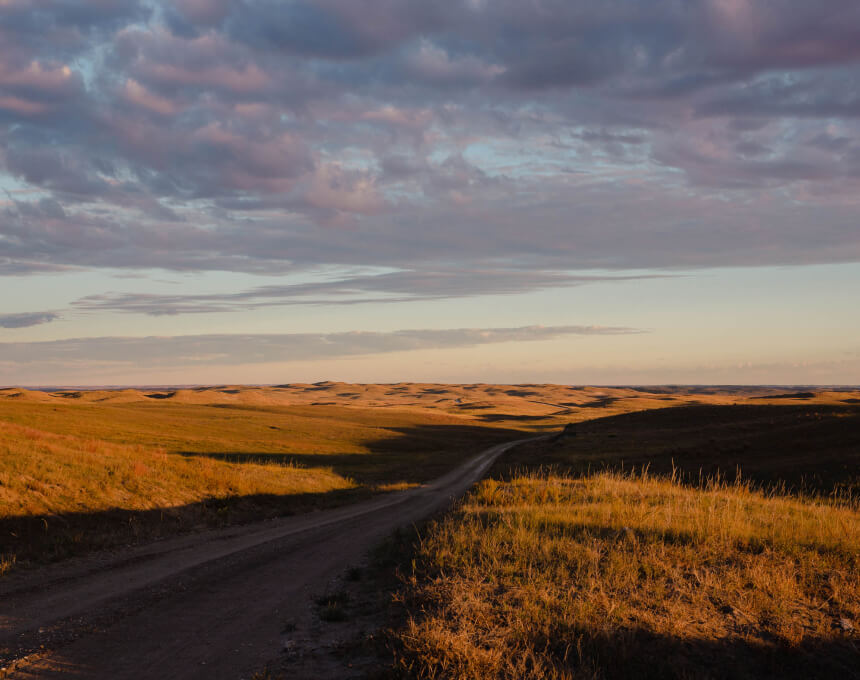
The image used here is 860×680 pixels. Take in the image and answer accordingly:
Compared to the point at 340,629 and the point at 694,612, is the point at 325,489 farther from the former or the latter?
the point at 694,612

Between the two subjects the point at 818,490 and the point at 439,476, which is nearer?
the point at 818,490

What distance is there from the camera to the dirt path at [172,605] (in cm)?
844

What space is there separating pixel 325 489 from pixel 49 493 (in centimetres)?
1599

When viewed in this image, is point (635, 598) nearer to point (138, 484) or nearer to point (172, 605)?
point (172, 605)

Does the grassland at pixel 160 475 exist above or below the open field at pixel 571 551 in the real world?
below

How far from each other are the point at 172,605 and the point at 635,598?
826 centimetres

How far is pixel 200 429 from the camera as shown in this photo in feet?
237

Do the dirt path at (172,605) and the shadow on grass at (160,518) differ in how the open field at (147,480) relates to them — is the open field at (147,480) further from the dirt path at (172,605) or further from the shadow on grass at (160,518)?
the dirt path at (172,605)

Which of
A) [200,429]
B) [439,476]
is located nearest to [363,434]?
[200,429]

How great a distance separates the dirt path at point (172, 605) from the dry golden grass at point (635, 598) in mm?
2749

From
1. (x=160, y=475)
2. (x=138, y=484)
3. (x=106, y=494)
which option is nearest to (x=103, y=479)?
(x=138, y=484)

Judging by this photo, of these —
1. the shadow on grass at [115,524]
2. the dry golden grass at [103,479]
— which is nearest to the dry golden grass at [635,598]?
the shadow on grass at [115,524]

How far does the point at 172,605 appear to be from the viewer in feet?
36.6

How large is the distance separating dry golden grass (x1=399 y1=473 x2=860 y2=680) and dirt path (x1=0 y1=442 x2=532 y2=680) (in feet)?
9.02
